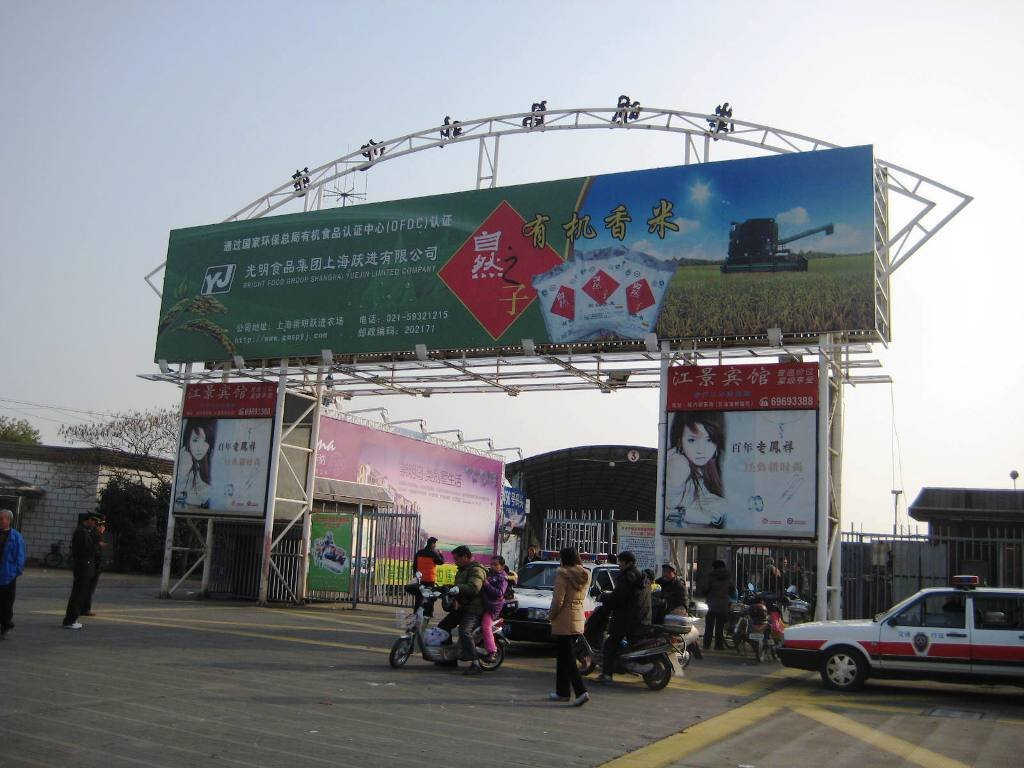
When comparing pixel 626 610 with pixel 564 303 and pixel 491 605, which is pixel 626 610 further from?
pixel 564 303

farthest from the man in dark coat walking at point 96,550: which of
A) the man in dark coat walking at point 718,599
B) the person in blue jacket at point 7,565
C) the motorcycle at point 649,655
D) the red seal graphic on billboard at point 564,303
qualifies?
the man in dark coat walking at point 718,599

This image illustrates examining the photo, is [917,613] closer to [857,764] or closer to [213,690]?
[857,764]

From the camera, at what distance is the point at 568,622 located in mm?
10859

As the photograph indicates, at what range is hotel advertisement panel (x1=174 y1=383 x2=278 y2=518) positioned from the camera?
23734 mm

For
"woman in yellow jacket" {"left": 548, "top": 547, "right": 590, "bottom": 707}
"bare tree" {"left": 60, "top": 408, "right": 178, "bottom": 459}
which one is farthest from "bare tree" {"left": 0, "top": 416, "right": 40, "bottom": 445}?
"woman in yellow jacket" {"left": 548, "top": 547, "right": 590, "bottom": 707}

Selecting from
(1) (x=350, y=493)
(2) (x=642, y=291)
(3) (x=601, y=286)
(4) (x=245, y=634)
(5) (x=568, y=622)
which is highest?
(3) (x=601, y=286)

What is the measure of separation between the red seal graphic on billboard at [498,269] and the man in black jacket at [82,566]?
28.6 feet

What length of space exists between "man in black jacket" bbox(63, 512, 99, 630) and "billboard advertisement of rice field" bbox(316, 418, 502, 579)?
Result: 1151 cm

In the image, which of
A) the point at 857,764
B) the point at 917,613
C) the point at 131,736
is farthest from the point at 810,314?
the point at 131,736

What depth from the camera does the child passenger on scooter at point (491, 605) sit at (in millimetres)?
12836

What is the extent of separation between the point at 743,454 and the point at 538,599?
481cm

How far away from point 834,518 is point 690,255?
557 centimetres

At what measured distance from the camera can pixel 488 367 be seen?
72.2 feet

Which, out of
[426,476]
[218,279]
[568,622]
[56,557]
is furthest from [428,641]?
[56,557]
